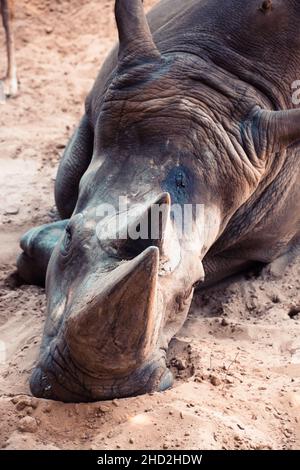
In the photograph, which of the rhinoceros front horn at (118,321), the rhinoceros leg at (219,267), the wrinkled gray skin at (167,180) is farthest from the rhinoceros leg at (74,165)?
the rhinoceros front horn at (118,321)

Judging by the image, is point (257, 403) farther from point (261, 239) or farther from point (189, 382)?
point (261, 239)

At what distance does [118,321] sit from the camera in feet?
10.1

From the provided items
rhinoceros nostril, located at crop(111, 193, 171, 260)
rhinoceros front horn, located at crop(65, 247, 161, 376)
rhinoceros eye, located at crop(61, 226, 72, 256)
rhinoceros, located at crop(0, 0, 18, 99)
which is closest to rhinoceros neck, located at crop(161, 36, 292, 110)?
rhinoceros eye, located at crop(61, 226, 72, 256)

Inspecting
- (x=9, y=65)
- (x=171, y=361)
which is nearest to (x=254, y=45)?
(x=171, y=361)

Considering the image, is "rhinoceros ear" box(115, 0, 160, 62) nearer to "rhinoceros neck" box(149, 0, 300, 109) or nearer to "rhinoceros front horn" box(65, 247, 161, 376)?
"rhinoceros neck" box(149, 0, 300, 109)

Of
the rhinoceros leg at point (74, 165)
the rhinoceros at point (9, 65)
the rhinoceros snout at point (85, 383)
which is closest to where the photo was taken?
the rhinoceros snout at point (85, 383)

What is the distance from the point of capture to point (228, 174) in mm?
4102

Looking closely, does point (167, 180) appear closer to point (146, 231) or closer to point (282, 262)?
point (146, 231)

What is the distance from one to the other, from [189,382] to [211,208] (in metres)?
0.81

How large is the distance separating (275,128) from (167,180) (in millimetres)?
616

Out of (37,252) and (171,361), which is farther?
(37,252)

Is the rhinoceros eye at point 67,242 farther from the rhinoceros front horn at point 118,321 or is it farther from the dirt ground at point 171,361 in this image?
the dirt ground at point 171,361

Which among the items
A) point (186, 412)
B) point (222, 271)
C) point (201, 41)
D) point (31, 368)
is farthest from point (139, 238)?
point (222, 271)

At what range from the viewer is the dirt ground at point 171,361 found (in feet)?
10.9
